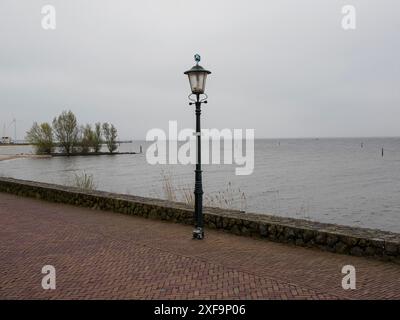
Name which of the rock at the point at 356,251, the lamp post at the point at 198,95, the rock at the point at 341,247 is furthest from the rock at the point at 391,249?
the lamp post at the point at 198,95

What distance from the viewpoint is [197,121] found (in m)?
8.10

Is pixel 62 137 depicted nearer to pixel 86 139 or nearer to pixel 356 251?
pixel 86 139

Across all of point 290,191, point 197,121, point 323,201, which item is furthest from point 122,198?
point 290,191

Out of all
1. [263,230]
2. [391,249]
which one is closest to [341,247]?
[391,249]

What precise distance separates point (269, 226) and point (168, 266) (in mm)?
2813

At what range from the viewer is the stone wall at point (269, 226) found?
6.84 m

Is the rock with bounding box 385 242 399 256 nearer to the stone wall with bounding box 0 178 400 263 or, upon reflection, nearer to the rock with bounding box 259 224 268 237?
the stone wall with bounding box 0 178 400 263

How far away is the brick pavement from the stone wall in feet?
0.72

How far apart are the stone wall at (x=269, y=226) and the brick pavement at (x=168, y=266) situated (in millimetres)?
220

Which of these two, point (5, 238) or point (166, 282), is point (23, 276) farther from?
point (5, 238)

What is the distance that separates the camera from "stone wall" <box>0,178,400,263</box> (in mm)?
6836

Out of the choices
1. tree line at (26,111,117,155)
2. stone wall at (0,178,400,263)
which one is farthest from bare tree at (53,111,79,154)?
stone wall at (0,178,400,263)

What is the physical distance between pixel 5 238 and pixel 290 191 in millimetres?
23054
